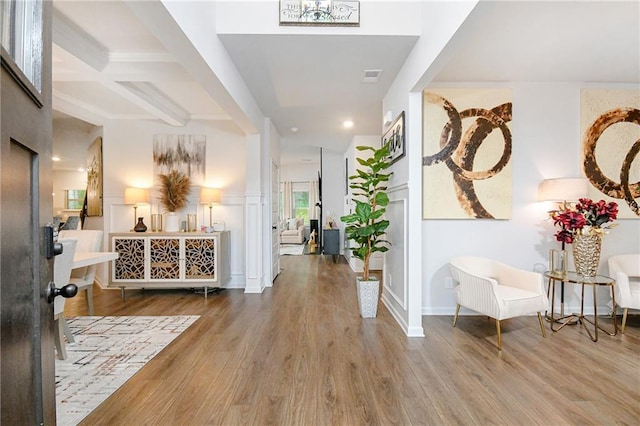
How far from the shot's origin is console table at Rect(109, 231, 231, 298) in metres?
4.18

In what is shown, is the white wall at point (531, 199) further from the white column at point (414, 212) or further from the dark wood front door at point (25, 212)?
the dark wood front door at point (25, 212)

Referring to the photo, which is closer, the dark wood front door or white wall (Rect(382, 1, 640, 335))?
the dark wood front door

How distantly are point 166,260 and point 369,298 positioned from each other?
2736 millimetres

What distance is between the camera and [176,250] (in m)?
4.21

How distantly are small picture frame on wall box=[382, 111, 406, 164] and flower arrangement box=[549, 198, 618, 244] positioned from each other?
1645 mm

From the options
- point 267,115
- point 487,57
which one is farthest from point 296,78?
point 487,57

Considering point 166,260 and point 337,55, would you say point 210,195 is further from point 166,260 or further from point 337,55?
point 337,55

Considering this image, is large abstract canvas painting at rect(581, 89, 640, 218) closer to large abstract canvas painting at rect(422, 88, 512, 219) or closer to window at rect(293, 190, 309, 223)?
large abstract canvas painting at rect(422, 88, 512, 219)

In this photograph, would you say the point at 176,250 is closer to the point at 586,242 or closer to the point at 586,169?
the point at 586,242

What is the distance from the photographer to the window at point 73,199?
9188mm

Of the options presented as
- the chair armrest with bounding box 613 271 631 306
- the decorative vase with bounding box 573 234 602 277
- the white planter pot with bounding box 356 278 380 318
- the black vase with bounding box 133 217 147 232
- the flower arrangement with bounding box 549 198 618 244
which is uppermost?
the flower arrangement with bounding box 549 198 618 244

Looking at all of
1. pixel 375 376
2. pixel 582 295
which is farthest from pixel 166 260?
pixel 582 295

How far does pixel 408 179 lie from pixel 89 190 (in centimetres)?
518

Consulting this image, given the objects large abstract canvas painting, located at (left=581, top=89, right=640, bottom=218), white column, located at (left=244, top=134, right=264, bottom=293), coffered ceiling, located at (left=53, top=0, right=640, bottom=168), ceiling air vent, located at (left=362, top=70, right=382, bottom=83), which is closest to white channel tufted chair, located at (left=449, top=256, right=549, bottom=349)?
large abstract canvas painting, located at (left=581, top=89, right=640, bottom=218)
